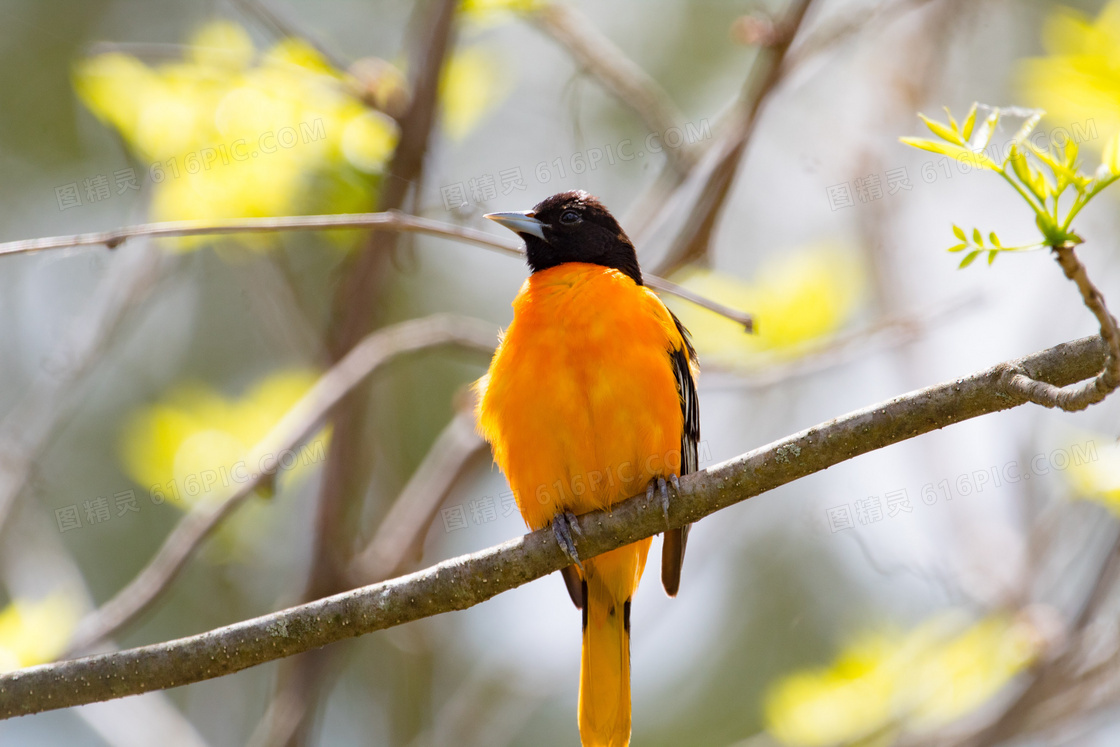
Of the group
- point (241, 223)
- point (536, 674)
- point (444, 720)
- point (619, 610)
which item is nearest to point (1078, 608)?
point (619, 610)

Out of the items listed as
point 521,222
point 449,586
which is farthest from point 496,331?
point 449,586

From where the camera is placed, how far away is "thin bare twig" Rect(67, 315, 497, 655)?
4.11m

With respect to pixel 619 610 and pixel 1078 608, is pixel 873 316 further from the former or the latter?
pixel 619 610

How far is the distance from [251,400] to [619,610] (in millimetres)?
2580

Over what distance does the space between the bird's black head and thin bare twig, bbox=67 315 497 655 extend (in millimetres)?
545

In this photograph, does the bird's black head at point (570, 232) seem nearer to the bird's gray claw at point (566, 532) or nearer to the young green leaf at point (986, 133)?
the bird's gray claw at point (566, 532)

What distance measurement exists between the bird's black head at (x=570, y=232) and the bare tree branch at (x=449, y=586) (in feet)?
6.19

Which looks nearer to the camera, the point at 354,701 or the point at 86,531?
the point at 354,701

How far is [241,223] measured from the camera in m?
3.24

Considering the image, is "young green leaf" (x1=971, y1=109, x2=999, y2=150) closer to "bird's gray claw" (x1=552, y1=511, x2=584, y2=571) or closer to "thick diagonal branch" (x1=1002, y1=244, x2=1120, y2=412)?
"thick diagonal branch" (x1=1002, y1=244, x2=1120, y2=412)

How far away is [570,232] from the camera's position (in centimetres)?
477

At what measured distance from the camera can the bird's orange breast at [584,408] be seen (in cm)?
384

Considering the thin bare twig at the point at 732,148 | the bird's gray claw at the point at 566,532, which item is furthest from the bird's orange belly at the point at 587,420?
Answer: the thin bare twig at the point at 732,148

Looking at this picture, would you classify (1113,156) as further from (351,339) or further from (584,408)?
(351,339)
